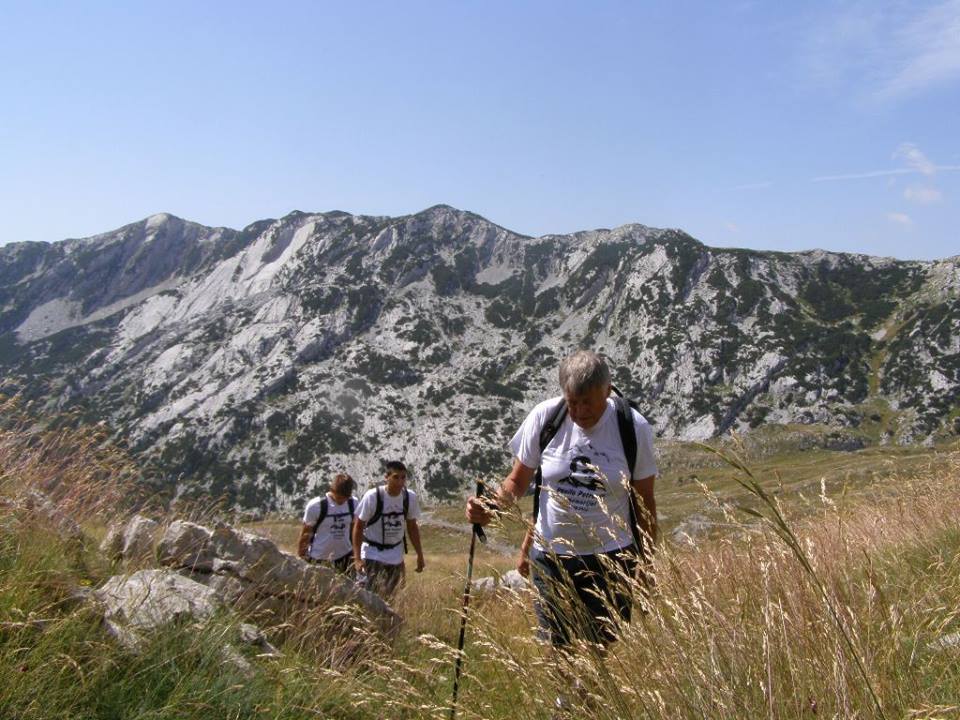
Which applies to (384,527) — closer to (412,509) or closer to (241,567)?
(412,509)

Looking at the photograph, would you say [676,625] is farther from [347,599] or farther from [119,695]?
[347,599]

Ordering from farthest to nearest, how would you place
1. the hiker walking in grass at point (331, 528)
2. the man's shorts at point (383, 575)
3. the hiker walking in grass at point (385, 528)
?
1. the hiker walking in grass at point (331, 528)
2. the hiker walking in grass at point (385, 528)
3. the man's shorts at point (383, 575)

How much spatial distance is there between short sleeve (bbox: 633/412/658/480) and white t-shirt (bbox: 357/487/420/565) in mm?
5377

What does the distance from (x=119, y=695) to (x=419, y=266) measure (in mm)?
168224

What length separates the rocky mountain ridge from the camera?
112125 millimetres

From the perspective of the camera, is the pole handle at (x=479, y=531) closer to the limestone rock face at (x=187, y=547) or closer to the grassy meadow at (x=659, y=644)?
the grassy meadow at (x=659, y=644)

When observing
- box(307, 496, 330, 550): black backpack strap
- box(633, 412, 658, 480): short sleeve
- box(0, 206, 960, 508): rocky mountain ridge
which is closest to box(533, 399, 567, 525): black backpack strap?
box(633, 412, 658, 480): short sleeve

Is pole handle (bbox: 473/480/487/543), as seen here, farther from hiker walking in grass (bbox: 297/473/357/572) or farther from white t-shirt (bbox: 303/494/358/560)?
white t-shirt (bbox: 303/494/358/560)

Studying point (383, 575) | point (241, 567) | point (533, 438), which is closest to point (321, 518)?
point (383, 575)

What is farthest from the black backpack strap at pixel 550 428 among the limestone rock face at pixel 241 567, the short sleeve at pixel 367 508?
the short sleeve at pixel 367 508

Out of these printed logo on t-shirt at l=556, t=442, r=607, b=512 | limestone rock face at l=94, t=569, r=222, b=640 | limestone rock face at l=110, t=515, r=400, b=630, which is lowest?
limestone rock face at l=110, t=515, r=400, b=630

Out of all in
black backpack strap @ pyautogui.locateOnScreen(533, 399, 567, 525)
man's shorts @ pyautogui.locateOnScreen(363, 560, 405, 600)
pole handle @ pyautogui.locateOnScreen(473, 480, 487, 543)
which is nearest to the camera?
pole handle @ pyautogui.locateOnScreen(473, 480, 487, 543)

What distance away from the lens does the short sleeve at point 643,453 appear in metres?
4.30

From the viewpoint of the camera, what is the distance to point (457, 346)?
149500 mm
